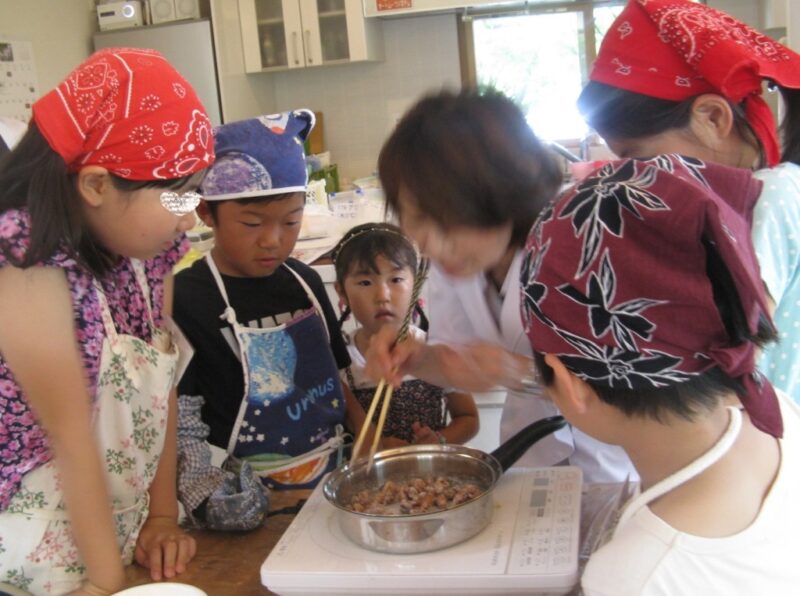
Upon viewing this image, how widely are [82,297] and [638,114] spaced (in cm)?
69

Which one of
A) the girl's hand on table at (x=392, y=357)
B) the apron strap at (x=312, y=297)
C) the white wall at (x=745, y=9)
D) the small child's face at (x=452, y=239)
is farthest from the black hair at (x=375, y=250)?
the white wall at (x=745, y=9)

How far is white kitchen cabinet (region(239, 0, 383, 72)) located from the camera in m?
4.04

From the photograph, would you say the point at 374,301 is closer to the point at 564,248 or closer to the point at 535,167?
the point at 535,167

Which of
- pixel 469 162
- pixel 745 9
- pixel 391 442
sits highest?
pixel 745 9

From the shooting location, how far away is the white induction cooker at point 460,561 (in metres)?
0.81

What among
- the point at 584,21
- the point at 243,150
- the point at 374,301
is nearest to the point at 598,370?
the point at 243,150

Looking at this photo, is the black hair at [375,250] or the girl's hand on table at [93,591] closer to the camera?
the girl's hand on table at [93,591]

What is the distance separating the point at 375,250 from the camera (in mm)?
1602

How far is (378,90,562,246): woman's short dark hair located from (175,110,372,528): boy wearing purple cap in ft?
1.00

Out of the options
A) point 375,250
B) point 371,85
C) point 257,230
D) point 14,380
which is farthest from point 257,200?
point 371,85

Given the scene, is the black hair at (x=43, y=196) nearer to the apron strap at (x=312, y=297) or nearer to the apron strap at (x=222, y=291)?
the apron strap at (x=222, y=291)

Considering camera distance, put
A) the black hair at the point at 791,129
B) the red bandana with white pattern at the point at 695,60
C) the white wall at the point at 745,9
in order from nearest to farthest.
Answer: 1. the red bandana with white pattern at the point at 695,60
2. the black hair at the point at 791,129
3. the white wall at the point at 745,9

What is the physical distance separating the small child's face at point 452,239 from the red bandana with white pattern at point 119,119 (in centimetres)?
27

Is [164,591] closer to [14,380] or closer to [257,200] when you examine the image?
[14,380]
